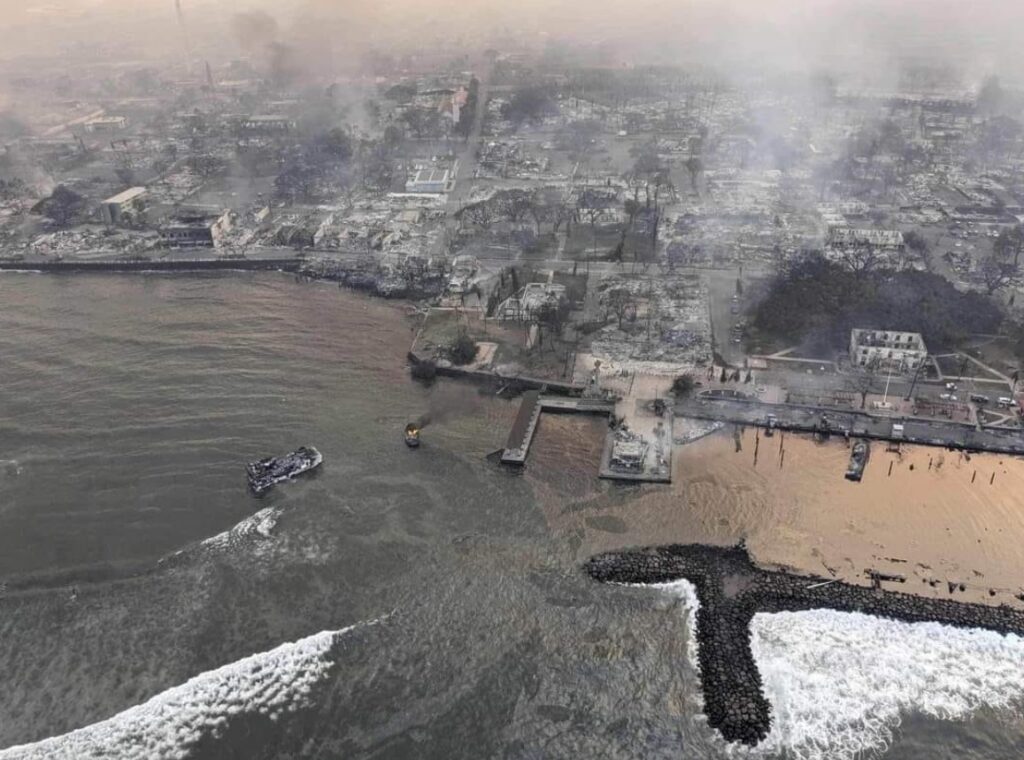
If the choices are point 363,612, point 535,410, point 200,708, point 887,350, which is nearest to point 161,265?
point 535,410

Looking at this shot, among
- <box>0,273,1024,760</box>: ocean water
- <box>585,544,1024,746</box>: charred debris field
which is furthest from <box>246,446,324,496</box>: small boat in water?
<box>585,544,1024,746</box>: charred debris field

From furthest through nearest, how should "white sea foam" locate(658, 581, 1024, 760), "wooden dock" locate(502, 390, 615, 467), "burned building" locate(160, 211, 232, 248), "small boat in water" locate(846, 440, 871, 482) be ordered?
"burned building" locate(160, 211, 232, 248) < "wooden dock" locate(502, 390, 615, 467) < "small boat in water" locate(846, 440, 871, 482) < "white sea foam" locate(658, 581, 1024, 760)

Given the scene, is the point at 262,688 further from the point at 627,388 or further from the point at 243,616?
the point at 627,388

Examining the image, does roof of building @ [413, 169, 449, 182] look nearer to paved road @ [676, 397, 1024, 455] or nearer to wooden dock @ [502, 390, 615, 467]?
wooden dock @ [502, 390, 615, 467]

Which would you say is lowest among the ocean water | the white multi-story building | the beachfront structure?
the ocean water

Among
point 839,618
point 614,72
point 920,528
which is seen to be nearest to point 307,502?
point 839,618
